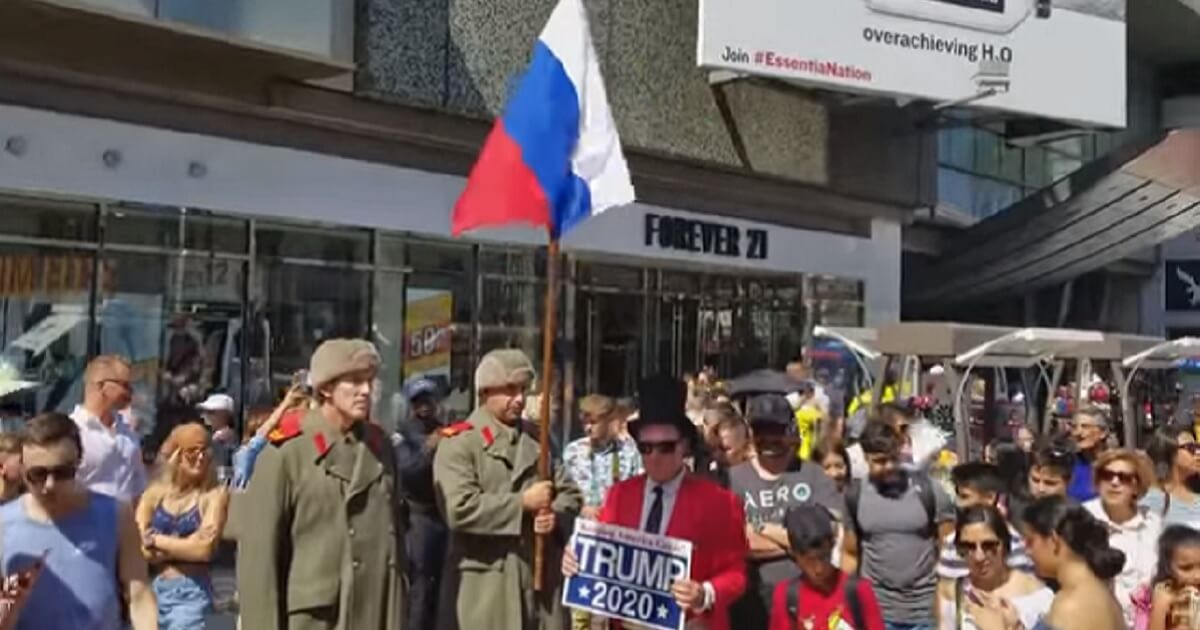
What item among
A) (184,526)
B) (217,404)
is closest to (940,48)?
(217,404)

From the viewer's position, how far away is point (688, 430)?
18.5 ft

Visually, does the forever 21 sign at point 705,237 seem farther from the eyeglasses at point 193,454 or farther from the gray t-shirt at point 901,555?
the gray t-shirt at point 901,555

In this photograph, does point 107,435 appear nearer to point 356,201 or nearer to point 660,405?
point 660,405

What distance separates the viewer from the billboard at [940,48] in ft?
59.7

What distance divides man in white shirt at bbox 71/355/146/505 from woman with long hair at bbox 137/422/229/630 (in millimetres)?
201

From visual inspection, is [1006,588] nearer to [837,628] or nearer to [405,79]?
[837,628]

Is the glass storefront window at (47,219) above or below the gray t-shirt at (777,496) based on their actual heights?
above

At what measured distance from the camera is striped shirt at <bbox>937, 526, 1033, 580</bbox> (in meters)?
5.83

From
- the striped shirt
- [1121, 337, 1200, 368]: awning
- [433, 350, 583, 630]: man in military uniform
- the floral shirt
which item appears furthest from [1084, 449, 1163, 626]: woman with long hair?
[1121, 337, 1200, 368]: awning

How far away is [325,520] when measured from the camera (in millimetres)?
5449

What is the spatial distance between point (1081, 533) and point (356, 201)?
1113 cm

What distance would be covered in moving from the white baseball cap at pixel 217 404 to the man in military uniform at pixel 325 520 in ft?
23.0

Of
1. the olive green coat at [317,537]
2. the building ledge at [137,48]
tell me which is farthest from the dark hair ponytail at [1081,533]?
the building ledge at [137,48]

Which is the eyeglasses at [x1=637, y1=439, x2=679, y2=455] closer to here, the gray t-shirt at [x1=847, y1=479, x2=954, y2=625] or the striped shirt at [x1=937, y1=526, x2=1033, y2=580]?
the striped shirt at [x1=937, y1=526, x2=1033, y2=580]
